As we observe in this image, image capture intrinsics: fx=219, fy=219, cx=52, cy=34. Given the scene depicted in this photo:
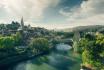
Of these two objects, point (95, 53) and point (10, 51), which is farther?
point (10, 51)

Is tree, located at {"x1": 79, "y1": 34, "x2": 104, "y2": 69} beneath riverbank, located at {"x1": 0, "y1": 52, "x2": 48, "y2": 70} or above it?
above

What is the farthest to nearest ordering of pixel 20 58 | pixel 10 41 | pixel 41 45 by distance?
pixel 41 45
pixel 10 41
pixel 20 58

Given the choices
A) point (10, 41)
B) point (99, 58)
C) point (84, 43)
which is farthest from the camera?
point (10, 41)

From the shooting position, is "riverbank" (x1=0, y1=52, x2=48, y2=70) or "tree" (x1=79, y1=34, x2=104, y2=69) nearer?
"tree" (x1=79, y1=34, x2=104, y2=69)

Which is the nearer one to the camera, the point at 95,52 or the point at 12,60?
the point at 95,52

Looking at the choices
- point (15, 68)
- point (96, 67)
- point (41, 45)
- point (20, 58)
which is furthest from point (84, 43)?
point (41, 45)

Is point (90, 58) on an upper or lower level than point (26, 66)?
upper

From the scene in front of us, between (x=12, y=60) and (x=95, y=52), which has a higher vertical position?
(x=95, y=52)

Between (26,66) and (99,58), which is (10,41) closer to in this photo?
(26,66)

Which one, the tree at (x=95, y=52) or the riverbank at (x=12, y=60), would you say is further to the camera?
the riverbank at (x=12, y=60)

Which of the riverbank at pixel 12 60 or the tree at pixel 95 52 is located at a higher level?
the tree at pixel 95 52

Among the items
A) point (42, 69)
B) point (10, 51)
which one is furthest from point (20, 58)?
point (42, 69)
